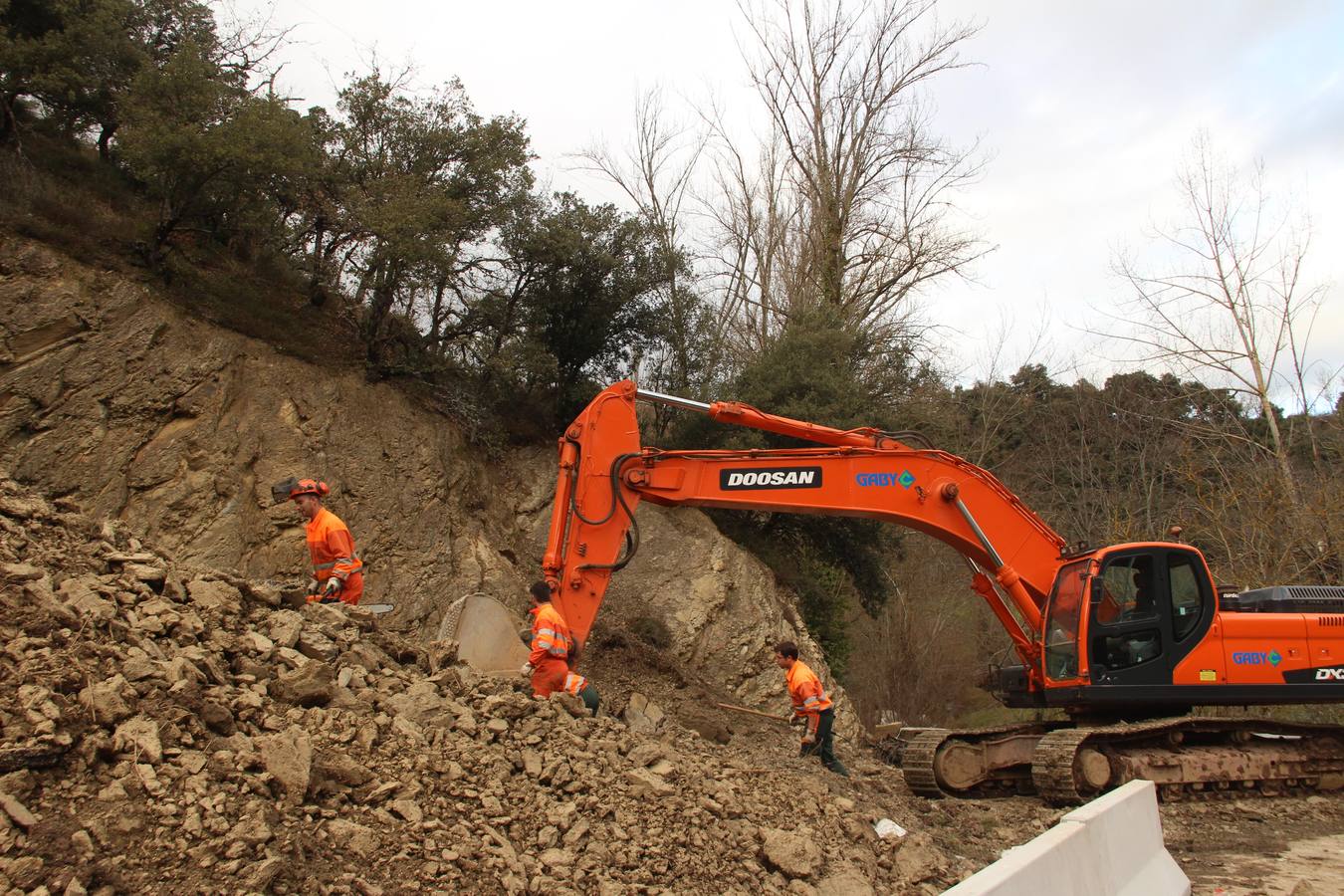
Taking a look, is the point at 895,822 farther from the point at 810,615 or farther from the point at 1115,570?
the point at 810,615

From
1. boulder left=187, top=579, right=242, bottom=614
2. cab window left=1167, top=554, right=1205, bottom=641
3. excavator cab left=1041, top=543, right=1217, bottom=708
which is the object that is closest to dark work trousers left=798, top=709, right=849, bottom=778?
excavator cab left=1041, top=543, right=1217, bottom=708

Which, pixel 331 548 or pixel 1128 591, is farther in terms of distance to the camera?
pixel 1128 591

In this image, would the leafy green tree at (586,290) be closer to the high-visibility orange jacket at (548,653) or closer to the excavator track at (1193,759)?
the high-visibility orange jacket at (548,653)

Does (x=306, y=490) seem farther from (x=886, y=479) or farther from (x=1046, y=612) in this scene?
(x=1046, y=612)

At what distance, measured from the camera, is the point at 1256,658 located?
374 inches

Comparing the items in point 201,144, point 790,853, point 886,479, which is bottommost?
point 790,853

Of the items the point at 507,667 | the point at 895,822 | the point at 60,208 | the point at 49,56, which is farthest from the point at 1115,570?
the point at 49,56

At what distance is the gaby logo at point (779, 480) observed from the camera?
30.4 feet

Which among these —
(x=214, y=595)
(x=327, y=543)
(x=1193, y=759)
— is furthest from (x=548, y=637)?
(x=1193, y=759)

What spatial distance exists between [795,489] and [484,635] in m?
3.52

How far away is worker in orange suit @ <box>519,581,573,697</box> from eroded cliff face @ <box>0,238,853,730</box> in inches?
207

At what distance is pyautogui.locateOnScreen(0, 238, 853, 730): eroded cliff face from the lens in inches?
443

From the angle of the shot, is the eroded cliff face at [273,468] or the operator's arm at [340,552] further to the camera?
the eroded cliff face at [273,468]

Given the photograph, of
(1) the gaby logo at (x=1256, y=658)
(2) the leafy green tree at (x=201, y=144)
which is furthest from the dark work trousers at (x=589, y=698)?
(2) the leafy green tree at (x=201, y=144)
